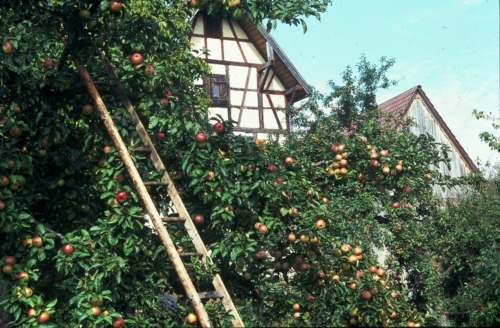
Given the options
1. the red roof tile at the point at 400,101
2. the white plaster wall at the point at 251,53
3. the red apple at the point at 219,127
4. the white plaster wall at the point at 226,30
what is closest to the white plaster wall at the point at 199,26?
the white plaster wall at the point at 226,30

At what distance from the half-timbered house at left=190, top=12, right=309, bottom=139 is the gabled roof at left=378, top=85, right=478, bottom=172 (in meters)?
4.29

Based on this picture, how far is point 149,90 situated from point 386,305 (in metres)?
3.62

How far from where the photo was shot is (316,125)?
13.6m

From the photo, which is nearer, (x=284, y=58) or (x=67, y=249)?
(x=67, y=249)

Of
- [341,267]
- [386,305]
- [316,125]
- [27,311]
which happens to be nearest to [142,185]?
[27,311]

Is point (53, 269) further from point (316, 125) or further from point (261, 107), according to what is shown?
point (261, 107)

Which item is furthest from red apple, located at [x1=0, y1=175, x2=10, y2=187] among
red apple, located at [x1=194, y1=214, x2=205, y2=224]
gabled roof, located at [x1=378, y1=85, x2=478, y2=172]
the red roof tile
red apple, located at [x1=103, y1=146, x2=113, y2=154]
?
the red roof tile

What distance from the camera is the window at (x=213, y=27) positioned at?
21688mm

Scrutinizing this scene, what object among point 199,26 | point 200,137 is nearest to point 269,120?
point 199,26

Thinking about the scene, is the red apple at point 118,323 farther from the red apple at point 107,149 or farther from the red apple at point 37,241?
the red apple at point 107,149

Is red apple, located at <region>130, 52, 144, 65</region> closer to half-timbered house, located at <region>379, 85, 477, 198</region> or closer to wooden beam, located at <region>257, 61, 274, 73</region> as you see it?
wooden beam, located at <region>257, 61, 274, 73</region>

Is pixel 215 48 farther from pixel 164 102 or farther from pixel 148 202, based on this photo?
pixel 148 202

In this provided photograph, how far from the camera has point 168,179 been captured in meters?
7.64

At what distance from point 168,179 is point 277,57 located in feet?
49.3
